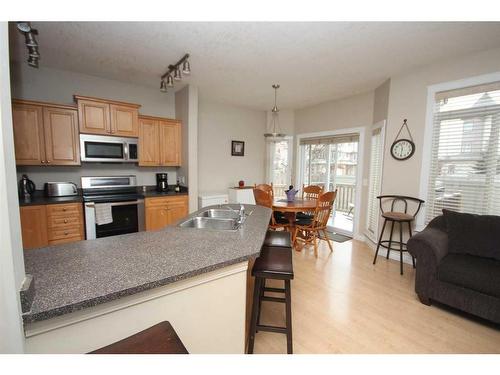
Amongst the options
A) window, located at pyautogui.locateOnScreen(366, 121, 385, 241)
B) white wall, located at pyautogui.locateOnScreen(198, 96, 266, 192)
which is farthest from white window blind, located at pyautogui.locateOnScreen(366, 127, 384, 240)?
white wall, located at pyautogui.locateOnScreen(198, 96, 266, 192)

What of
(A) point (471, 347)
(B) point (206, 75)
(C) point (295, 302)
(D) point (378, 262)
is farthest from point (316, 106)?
(A) point (471, 347)

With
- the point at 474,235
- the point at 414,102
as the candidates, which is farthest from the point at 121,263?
the point at 414,102

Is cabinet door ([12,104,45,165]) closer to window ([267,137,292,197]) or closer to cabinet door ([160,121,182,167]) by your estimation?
cabinet door ([160,121,182,167])

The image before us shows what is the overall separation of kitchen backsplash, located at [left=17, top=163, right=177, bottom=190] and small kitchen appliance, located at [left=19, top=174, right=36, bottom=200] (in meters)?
0.13

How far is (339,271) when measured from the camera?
287cm

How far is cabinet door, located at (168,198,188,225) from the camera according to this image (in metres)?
3.47

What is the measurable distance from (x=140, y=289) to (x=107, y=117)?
3040mm

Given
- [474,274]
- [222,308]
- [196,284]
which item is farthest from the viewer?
[474,274]

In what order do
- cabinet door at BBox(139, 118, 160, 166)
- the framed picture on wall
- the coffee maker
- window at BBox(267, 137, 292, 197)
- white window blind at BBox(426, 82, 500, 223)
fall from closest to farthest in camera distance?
white window blind at BBox(426, 82, 500, 223), cabinet door at BBox(139, 118, 160, 166), the coffee maker, the framed picture on wall, window at BBox(267, 137, 292, 197)

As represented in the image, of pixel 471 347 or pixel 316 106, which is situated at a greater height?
pixel 316 106

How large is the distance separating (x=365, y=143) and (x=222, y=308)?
3.81 metres

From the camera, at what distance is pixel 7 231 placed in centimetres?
60

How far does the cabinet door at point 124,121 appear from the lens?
3.13 m
